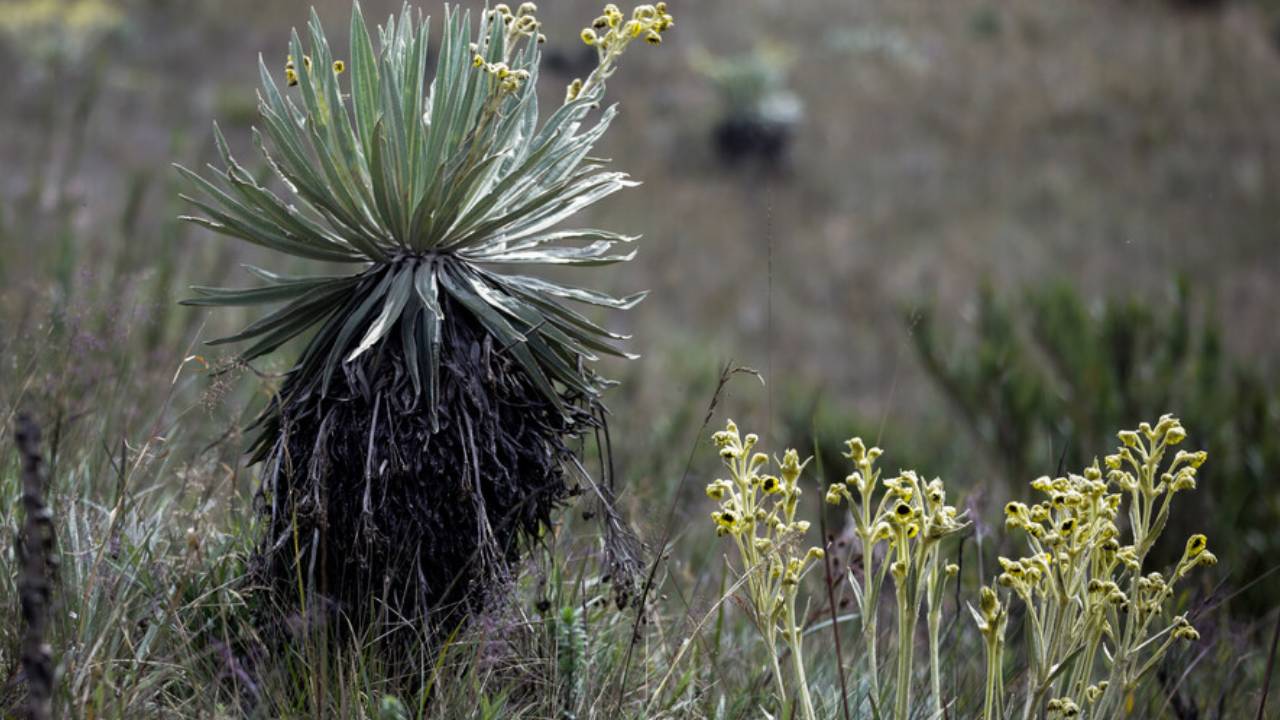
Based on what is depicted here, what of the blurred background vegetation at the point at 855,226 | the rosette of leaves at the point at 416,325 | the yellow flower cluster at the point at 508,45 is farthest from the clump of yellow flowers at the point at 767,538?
the yellow flower cluster at the point at 508,45

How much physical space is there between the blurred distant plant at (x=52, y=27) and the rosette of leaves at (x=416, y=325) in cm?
1424

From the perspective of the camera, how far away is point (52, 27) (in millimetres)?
15117

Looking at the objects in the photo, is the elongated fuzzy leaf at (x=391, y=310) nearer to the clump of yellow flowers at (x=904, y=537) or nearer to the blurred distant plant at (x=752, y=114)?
the clump of yellow flowers at (x=904, y=537)

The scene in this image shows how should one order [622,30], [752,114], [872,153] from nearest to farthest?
[622,30] → [752,114] → [872,153]

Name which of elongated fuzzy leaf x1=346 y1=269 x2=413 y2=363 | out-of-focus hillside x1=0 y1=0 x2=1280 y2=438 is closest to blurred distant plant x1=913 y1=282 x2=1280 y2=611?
out-of-focus hillside x1=0 y1=0 x2=1280 y2=438

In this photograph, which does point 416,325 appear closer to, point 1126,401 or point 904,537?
point 904,537

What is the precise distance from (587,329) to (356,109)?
632 millimetres

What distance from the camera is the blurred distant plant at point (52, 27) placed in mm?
14812

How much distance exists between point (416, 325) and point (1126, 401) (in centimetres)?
593

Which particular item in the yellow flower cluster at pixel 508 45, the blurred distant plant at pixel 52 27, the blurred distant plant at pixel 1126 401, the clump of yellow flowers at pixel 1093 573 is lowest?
the blurred distant plant at pixel 1126 401

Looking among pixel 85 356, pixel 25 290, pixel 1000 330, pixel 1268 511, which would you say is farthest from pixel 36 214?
pixel 1268 511

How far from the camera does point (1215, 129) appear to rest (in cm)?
1916

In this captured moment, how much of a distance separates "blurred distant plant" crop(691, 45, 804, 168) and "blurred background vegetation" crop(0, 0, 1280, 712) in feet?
0.16

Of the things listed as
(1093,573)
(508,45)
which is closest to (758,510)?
(1093,573)
